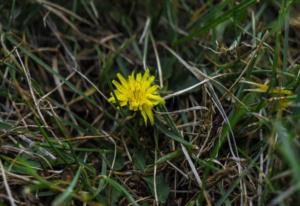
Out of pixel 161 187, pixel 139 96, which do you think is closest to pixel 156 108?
pixel 139 96

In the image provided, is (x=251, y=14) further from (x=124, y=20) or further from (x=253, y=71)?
→ (x=124, y=20)

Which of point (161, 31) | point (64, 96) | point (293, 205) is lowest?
point (293, 205)

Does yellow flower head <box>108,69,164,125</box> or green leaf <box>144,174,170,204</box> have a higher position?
yellow flower head <box>108,69,164,125</box>

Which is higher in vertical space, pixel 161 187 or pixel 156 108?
pixel 156 108

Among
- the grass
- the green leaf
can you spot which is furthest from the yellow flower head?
the green leaf

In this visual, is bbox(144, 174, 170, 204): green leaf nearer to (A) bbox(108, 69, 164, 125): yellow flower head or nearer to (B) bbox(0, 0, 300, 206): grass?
(B) bbox(0, 0, 300, 206): grass

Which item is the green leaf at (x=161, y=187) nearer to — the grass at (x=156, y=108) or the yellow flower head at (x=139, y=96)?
the grass at (x=156, y=108)

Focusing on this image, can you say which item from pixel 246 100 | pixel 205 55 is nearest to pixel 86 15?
pixel 205 55

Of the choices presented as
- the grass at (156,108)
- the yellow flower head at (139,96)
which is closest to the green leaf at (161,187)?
the grass at (156,108)

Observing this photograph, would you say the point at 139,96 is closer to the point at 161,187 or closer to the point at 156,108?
the point at 156,108
